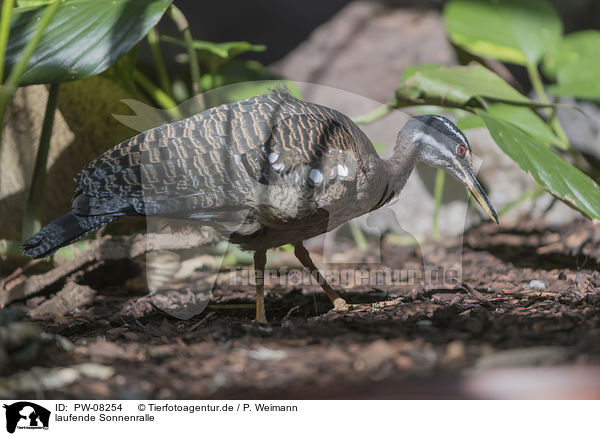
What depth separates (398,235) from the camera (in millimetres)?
3799

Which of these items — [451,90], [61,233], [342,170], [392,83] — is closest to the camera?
[61,233]

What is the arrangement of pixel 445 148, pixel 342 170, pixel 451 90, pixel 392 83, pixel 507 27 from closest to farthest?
pixel 342 170, pixel 445 148, pixel 451 90, pixel 507 27, pixel 392 83

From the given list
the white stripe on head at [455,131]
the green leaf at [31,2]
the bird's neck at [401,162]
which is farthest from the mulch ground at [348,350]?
the green leaf at [31,2]

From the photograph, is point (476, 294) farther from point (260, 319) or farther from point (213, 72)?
point (213, 72)

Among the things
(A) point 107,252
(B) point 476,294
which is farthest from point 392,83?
(A) point 107,252

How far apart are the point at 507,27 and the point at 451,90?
116 centimetres

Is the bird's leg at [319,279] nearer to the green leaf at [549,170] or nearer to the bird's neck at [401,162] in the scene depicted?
the bird's neck at [401,162]

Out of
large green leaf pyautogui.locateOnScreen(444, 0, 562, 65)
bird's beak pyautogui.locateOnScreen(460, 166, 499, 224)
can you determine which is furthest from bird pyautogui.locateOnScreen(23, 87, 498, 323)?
large green leaf pyautogui.locateOnScreen(444, 0, 562, 65)

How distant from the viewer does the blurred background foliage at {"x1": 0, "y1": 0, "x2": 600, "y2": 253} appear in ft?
6.08

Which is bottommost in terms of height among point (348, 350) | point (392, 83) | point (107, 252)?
point (348, 350)

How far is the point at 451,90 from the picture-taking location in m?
2.35
